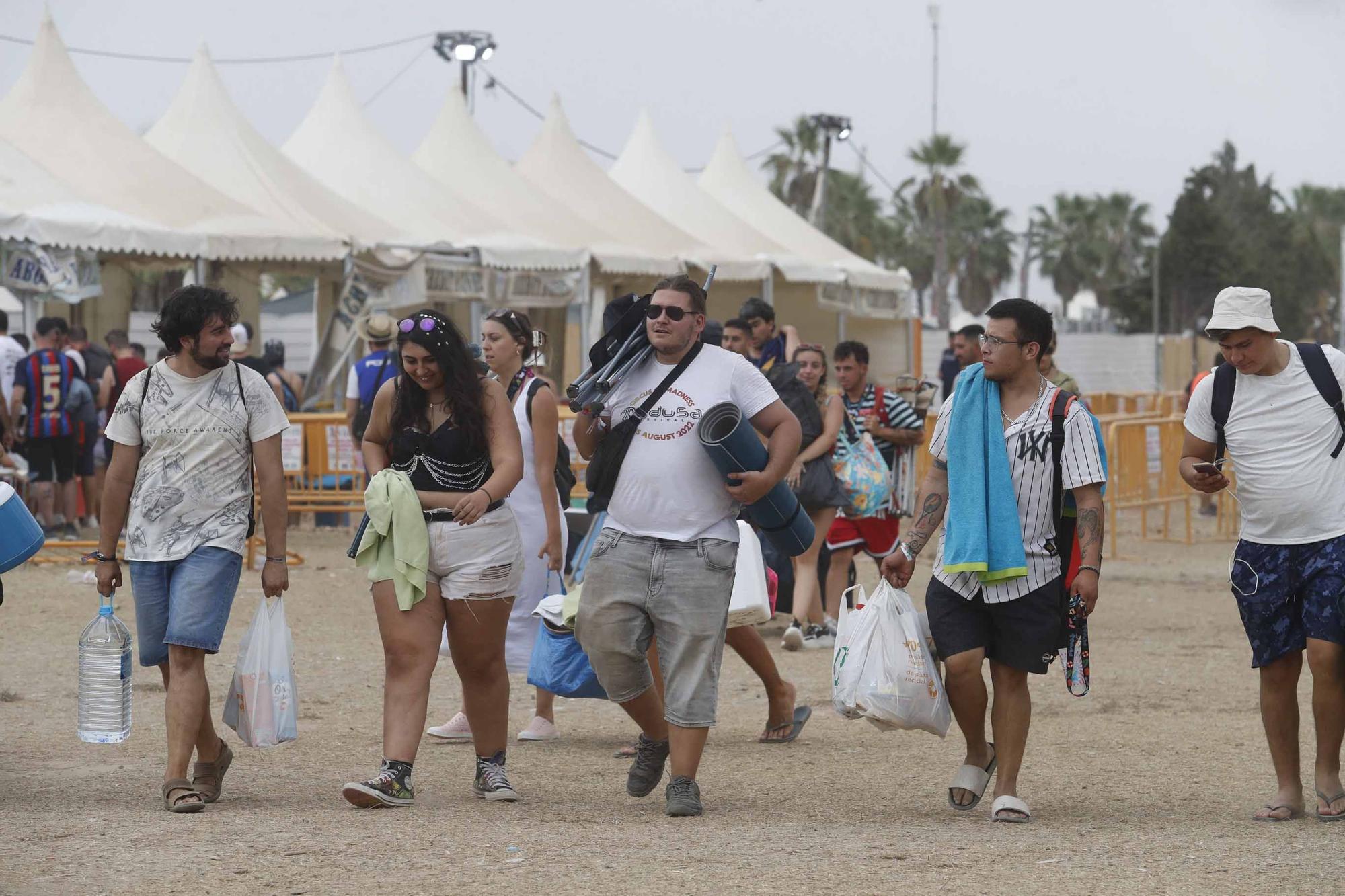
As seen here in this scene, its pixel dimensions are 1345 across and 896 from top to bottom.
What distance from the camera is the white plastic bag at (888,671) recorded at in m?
5.75

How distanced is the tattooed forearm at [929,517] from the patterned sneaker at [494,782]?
159cm

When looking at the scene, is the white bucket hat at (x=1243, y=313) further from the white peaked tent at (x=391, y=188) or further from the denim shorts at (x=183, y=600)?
the white peaked tent at (x=391, y=188)

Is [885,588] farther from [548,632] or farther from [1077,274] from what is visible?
[1077,274]

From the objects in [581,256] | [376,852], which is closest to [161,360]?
[376,852]

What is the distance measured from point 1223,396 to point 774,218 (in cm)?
2797

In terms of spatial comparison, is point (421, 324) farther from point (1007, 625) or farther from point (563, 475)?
point (1007, 625)

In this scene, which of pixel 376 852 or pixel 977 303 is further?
pixel 977 303

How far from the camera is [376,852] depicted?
16.6 ft

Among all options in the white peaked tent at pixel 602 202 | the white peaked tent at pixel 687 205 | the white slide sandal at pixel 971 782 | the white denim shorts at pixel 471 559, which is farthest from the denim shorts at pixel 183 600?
the white peaked tent at pixel 687 205

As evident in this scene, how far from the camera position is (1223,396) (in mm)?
5902

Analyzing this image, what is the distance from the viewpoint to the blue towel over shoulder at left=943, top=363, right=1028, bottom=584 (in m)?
5.56

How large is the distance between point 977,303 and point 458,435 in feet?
300

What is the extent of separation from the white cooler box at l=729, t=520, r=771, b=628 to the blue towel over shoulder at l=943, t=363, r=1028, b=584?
1560 mm

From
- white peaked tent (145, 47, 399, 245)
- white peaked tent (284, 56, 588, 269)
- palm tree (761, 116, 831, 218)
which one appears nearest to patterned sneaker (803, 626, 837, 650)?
white peaked tent (145, 47, 399, 245)
